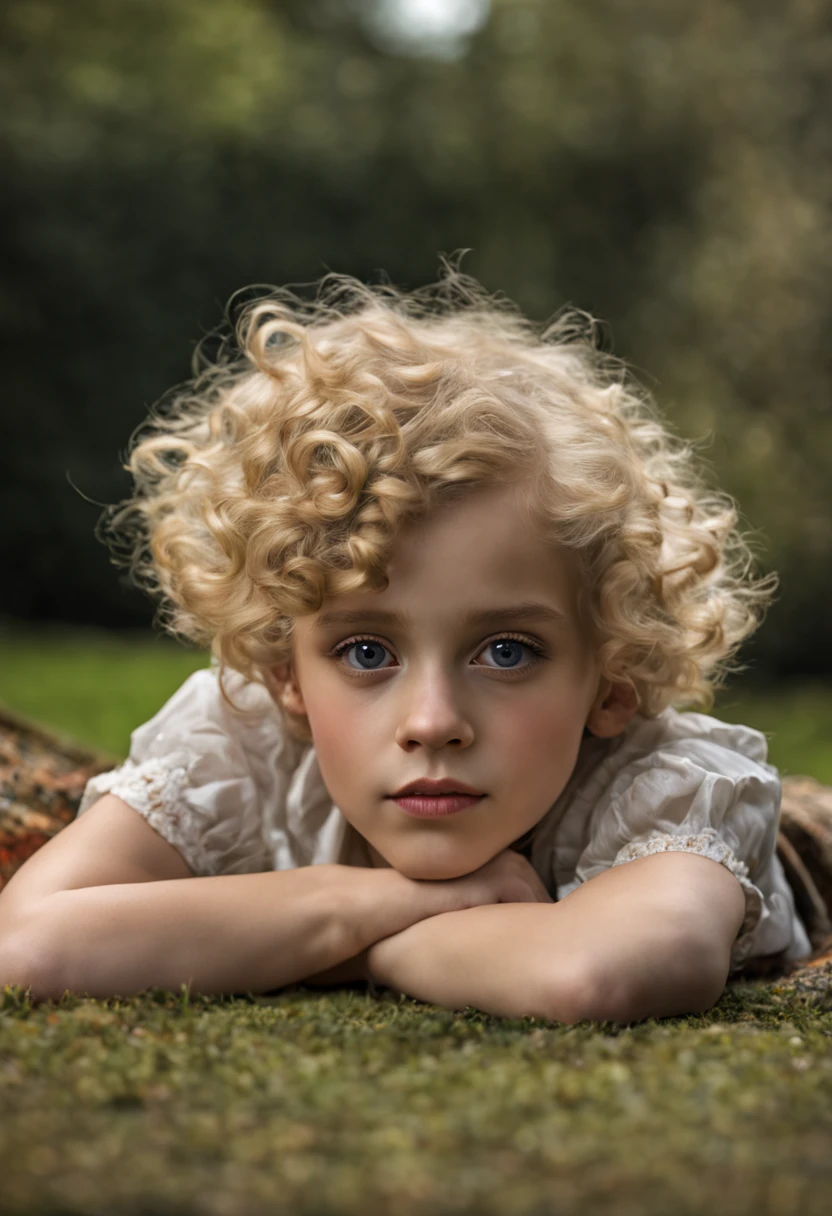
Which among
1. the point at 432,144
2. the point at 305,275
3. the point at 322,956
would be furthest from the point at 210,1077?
the point at 432,144

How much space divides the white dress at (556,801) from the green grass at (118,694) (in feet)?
3.77

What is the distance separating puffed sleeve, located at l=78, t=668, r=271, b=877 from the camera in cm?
221

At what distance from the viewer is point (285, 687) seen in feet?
7.48

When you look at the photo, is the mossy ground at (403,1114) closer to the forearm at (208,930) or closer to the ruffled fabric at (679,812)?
the forearm at (208,930)

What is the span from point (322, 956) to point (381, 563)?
60cm

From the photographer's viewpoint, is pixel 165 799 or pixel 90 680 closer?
pixel 165 799

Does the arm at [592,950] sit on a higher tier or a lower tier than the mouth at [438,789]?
lower

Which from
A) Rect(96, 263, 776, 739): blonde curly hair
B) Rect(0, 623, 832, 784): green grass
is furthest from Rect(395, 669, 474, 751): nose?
Rect(0, 623, 832, 784): green grass

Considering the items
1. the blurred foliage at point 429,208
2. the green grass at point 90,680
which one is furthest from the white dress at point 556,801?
the blurred foliage at point 429,208

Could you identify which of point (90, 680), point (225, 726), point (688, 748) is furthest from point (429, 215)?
point (688, 748)

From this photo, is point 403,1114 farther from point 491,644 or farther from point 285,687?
point 285,687

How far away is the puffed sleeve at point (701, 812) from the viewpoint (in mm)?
2035

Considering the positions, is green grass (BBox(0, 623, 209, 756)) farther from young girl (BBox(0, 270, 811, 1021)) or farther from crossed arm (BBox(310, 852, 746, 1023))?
crossed arm (BBox(310, 852, 746, 1023))

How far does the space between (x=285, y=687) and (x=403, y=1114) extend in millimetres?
1166
